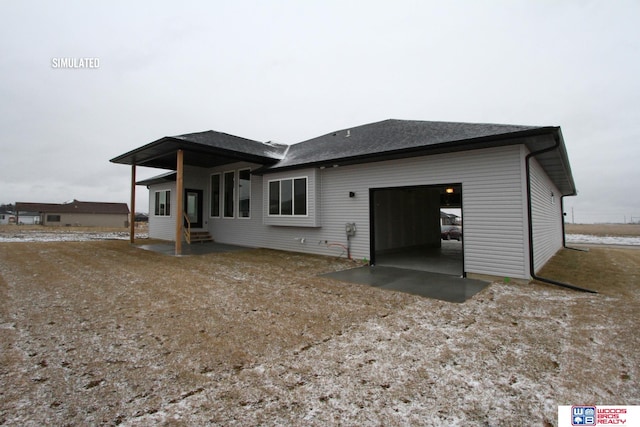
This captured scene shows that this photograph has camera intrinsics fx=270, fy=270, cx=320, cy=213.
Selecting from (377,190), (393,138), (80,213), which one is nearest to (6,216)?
(80,213)

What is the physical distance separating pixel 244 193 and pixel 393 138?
6.55m

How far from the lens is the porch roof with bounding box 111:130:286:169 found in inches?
336

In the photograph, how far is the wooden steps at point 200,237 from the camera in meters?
12.5

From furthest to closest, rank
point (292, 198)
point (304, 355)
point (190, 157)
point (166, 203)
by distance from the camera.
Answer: point (166, 203), point (190, 157), point (292, 198), point (304, 355)

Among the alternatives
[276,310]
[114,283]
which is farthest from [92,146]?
[276,310]

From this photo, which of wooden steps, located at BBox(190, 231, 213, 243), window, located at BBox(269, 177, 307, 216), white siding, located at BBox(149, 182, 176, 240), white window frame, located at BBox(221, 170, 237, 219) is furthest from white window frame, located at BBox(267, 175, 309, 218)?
white siding, located at BBox(149, 182, 176, 240)

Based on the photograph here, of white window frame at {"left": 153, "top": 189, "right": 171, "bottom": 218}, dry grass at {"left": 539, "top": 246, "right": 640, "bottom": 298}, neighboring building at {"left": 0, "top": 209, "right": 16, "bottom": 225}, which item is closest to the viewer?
dry grass at {"left": 539, "top": 246, "right": 640, "bottom": 298}

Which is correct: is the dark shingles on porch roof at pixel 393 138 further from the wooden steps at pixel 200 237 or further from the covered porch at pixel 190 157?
the wooden steps at pixel 200 237

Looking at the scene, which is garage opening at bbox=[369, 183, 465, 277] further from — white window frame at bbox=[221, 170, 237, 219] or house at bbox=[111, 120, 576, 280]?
white window frame at bbox=[221, 170, 237, 219]

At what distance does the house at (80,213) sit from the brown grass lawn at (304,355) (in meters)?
45.0

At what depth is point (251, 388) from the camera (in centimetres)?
207

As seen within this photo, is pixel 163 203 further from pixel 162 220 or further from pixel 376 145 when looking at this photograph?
pixel 376 145

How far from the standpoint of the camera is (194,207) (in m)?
13.3

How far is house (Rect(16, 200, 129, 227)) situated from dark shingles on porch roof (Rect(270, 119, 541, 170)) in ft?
137
